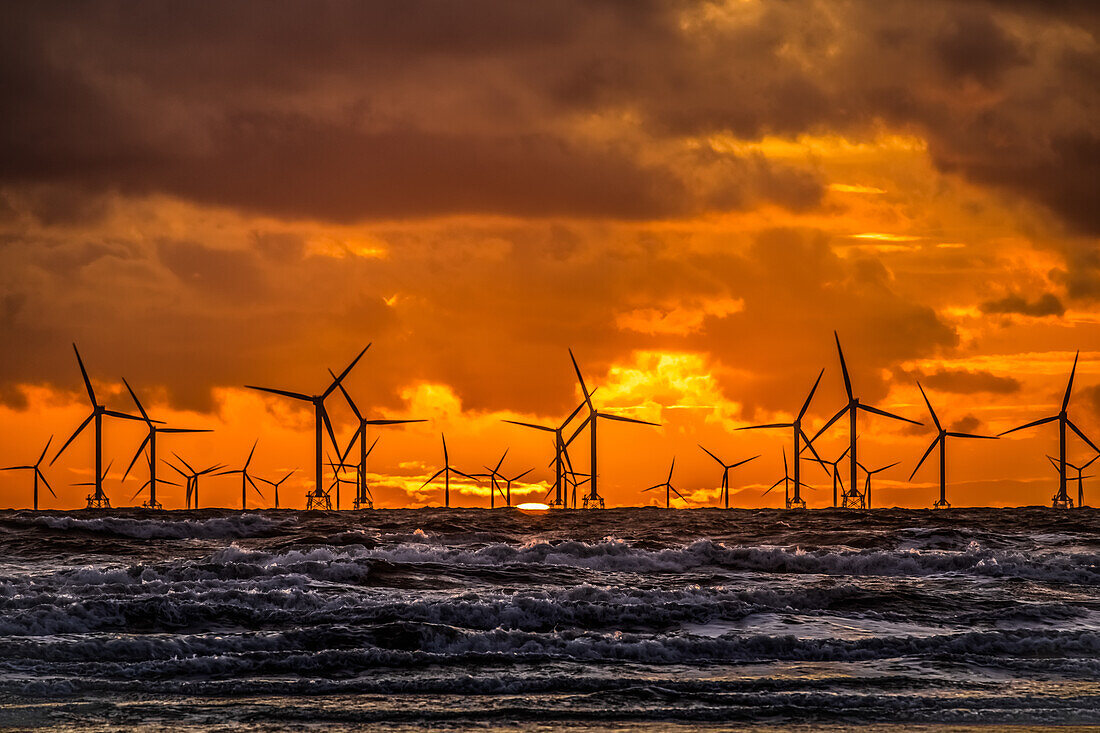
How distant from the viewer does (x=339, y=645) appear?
81.2 feet

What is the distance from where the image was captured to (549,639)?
24812mm

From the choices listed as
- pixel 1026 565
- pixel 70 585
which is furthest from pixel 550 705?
pixel 1026 565

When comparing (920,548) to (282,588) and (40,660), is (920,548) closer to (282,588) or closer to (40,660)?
(282,588)

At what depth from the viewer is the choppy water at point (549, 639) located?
19.1 m

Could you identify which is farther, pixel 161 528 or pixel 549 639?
pixel 161 528

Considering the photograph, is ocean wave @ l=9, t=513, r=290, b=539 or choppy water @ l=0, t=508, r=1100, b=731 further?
ocean wave @ l=9, t=513, r=290, b=539

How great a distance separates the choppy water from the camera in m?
19.1

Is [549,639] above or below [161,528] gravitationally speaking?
below

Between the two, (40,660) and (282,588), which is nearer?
(40,660)

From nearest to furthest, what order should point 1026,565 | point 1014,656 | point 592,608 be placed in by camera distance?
point 1014,656
point 592,608
point 1026,565

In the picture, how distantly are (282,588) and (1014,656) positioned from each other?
19.9 meters

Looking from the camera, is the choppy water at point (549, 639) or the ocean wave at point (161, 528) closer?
the choppy water at point (549, 639)

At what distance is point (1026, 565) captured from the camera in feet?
143

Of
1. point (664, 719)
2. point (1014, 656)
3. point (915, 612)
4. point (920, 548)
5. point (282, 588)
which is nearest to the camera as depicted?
point (664, 719)
